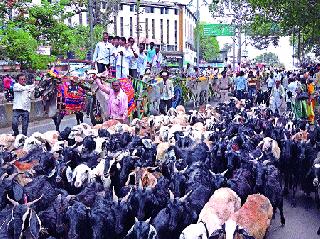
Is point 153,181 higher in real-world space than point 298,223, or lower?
higher

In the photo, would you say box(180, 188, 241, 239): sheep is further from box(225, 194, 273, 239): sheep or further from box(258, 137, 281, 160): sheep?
box(258, 137, 281, 160): sheep

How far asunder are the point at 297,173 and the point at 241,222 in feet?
11.6

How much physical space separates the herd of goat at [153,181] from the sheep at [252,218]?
0.05 ft

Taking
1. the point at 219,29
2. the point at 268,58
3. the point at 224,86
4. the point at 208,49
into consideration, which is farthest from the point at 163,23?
the point at 268,58

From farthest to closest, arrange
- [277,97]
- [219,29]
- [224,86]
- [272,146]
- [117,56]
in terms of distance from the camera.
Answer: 1. [219,29]
2. [224,86]
3. [277,97]
4. [117,56]
5. [272,146]

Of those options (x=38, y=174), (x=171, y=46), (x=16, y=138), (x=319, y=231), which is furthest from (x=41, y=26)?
(x=171, y=46)

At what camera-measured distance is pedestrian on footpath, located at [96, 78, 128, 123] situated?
12383 mm

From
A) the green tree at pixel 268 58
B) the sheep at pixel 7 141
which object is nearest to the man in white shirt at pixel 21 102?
the sheep at pixel 7 141

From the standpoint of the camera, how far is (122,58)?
1490cm

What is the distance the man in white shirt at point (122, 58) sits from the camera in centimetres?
1481

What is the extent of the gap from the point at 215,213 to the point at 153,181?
166cm

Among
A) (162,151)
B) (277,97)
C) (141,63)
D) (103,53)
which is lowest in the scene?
(162,151)

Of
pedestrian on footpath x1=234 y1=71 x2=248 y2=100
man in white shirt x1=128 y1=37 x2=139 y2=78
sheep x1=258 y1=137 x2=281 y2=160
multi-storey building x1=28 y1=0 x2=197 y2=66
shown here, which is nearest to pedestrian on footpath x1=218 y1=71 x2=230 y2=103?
pedestrian on footpath x1=234 y1=71 x2=248 y2=100

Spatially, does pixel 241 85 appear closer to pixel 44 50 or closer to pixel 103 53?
pixel 44 50
